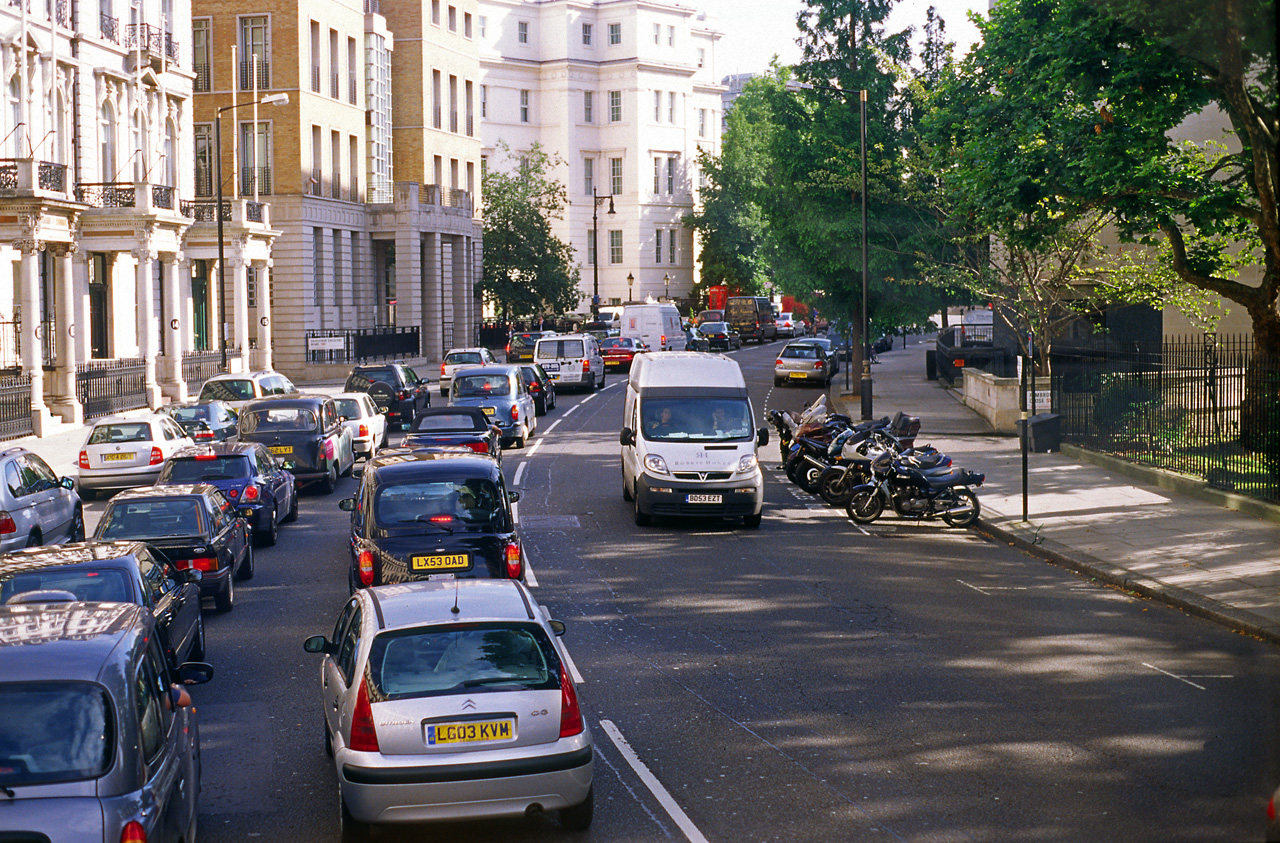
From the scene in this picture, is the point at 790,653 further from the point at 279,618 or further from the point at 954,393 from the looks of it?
the point at 954,393

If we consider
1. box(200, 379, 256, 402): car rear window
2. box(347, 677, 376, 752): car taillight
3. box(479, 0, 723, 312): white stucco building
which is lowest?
box(347, 677, 376, 752): car taillight

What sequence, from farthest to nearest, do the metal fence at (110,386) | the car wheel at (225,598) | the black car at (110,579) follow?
the metal fence at (110,386) < the car wheel at (225,598) < the black car at (110,579)

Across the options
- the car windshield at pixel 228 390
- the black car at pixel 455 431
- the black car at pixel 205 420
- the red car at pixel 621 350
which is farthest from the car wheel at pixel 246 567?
the red car at pixel 621 350

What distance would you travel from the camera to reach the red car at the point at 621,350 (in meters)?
58.0

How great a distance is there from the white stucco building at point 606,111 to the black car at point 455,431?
8196 centimetres

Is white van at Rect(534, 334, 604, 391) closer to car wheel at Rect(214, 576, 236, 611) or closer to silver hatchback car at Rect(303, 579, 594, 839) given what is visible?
car wheel at Rect(214, 576, 236, 611)

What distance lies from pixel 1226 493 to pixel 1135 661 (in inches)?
380

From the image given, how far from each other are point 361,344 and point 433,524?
1924 inches

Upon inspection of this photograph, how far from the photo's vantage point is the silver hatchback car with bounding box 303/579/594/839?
25.4 feet

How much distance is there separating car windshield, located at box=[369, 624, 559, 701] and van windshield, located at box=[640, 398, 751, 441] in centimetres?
1269

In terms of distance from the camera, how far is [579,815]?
8.23m

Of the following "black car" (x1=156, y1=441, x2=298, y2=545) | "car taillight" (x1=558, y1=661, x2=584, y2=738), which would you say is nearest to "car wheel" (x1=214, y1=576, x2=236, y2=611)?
"black car" (x1=156, y1=441, x2=298, y2=545)

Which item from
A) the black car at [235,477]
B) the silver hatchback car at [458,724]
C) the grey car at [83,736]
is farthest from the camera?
the black car at [235,477]

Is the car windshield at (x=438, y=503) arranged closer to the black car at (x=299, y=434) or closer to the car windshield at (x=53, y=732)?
the car windshield at (x=53, y=732)
